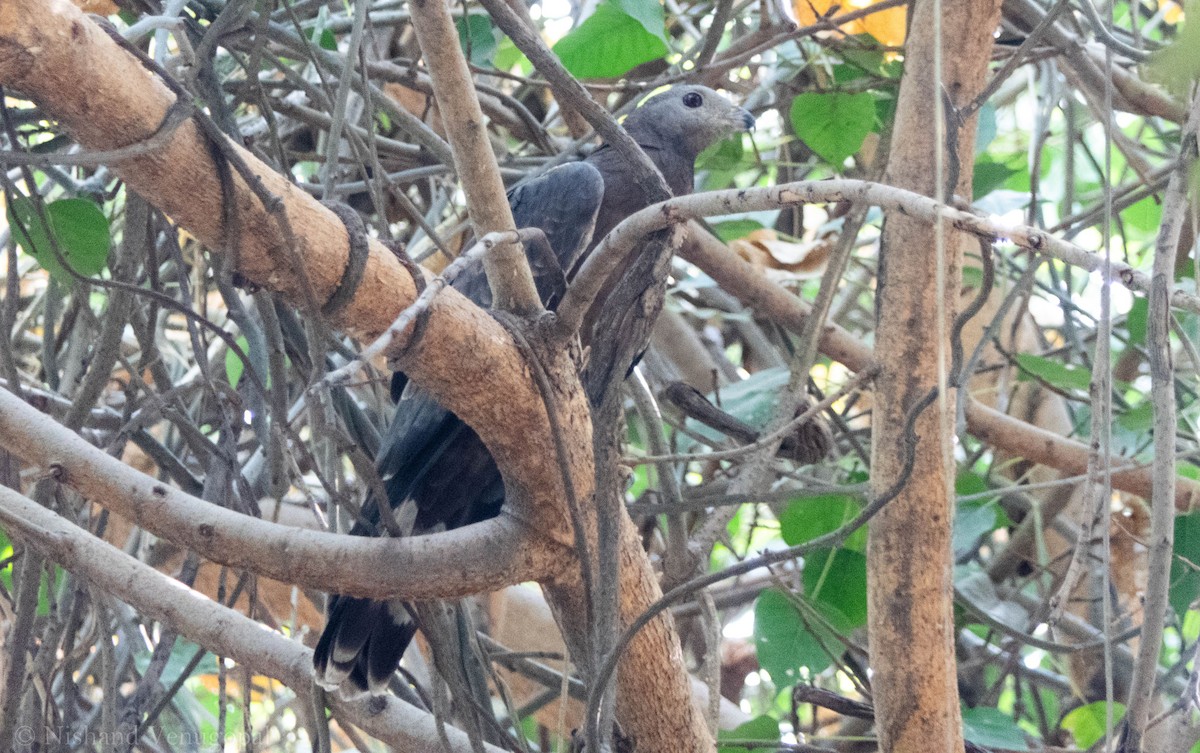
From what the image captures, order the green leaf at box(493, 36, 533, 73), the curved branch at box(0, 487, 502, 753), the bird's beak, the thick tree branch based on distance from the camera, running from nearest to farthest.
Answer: the thick tree branch
the curved branch at box(0, 487, 502, 753)
the bird's beak
the green leaf at box(493, 36, 533, 73)

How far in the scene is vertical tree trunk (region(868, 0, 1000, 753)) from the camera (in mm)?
1807

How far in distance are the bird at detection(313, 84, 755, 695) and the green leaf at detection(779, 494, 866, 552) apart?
1.95 ft

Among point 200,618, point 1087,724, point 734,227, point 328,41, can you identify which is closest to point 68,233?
point 200,618

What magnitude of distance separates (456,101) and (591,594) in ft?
2.36

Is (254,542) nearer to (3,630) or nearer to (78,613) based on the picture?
(78,613)

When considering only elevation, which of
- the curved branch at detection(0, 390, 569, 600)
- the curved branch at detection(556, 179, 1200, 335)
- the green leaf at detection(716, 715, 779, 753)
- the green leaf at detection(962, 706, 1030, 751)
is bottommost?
the green leaf at detection(716, 715, 779, 753)

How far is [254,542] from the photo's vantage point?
148 centimetres

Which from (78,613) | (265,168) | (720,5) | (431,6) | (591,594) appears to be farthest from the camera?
(720,5)

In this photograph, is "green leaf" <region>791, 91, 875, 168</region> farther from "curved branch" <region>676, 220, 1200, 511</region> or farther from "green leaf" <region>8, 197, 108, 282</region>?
"green leaf" <region>8, 197, 108, 282</region>

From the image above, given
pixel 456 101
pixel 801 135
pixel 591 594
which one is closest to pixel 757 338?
pixel 801 135

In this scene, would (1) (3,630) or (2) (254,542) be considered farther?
(1) (3,630)

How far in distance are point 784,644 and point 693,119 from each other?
132 cm

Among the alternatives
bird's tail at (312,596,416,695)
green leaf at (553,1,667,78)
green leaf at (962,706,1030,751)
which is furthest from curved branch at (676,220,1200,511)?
bird's tail at (312,596,416,695)

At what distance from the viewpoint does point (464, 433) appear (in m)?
2.17
